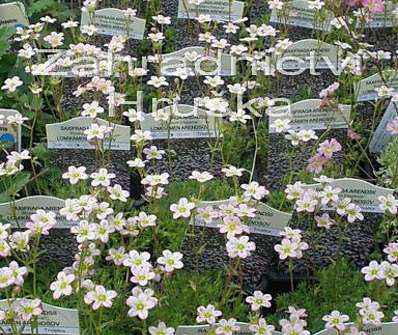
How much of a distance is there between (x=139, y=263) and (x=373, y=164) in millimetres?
1012

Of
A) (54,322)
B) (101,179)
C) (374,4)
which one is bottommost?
(54,322)

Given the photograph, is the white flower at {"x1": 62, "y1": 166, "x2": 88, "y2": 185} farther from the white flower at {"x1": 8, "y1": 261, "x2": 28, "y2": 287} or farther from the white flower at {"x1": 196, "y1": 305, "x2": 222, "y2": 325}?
the white flower at {"x1": 196, "y1": 305, "x2": 222, "y2": 325}

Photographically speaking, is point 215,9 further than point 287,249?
Yes

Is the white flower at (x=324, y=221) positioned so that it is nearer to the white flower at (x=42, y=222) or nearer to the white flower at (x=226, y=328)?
the white flower at (x=226, y=328)

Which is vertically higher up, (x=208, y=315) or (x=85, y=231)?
(x=85, y=231)

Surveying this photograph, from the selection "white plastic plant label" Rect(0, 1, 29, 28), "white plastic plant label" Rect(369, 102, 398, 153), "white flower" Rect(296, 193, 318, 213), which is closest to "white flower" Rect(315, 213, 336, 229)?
"white flower" Rect(296, 193, 318, 213)

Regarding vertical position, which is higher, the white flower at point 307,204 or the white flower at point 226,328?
the white flower at point 307,204

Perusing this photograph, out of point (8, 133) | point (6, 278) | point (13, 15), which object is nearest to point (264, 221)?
point (6, 278)

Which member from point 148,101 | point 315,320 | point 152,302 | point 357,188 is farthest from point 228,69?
point 152,302

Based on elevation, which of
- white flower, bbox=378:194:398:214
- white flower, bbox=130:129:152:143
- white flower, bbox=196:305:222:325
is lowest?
white flower, bbox=196:305:222:325

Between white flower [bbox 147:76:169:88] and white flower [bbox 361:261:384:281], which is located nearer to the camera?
white flower [bbox 361:261:384:281]

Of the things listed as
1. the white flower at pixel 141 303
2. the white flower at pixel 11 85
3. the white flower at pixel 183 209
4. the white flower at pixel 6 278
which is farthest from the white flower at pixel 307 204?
the white flower at pixel 11 85

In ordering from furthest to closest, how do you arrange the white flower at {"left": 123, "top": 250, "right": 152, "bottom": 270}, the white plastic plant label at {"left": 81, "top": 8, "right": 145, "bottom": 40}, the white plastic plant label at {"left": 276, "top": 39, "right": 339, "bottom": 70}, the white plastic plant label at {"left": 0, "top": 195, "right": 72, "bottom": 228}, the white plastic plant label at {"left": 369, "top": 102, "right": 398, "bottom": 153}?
the white plastic plant label at {"left": 81, "top": 8, "right": 145, "bottom": 40} → the white plastic plant label at {"left": 276, "top": 39, "right": 339, "bottom": 70} → the white plastic plant label at {"left": 369, "top": 102, "right": 398, "bottom": 153} → the white plastic plant label at {"left": 0, "top": 195, "right": 72, "bottom": 228} → the white flower at {"left": 123, "top": 250, "right": 152, "bottom": 270}

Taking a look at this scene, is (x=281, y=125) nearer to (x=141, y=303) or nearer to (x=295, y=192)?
(x=295, y=192)
